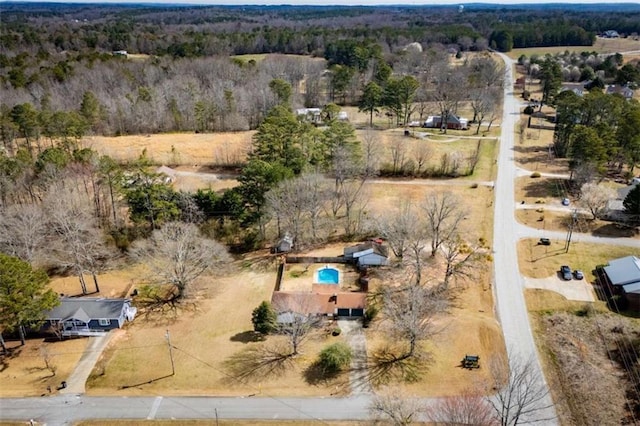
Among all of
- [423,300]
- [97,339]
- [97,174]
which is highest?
[97,174]

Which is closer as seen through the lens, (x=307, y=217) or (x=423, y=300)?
(x=423, y=300)

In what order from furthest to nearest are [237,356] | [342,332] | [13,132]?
[13,132] < [342,332] < [237,356]

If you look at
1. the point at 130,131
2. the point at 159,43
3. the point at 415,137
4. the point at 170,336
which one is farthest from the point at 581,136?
the point at 159,43

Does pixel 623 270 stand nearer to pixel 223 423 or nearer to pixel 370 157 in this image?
pixel 370 157

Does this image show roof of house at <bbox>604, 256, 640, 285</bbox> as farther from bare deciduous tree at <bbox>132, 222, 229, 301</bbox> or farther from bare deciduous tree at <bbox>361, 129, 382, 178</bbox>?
bare deciduous tree at <bbox>132, 222, 229, 301</bbox>

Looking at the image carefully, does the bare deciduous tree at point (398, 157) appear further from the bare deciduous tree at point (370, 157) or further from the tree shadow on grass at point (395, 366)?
the tree shadow on grass at point (395, 366)

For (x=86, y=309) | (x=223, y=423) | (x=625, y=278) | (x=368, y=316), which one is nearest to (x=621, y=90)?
(x=625, y=278)

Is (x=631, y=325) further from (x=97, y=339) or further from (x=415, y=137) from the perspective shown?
(x=415, y=137)
